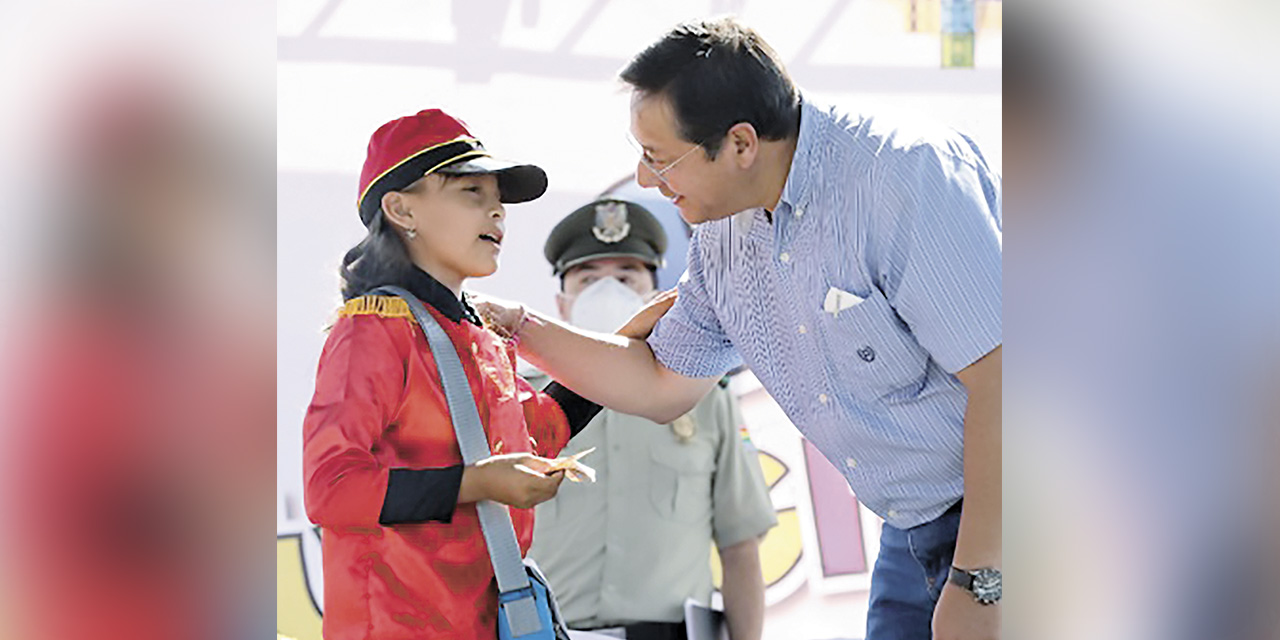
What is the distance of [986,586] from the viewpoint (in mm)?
1895

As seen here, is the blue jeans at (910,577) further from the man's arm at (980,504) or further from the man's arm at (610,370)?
the man's arm at (610,370)

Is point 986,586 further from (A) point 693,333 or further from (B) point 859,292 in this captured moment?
(A) point 693,333

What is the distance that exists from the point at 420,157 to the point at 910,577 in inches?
41.1

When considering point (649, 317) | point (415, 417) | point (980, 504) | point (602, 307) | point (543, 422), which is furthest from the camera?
point (602, 307)

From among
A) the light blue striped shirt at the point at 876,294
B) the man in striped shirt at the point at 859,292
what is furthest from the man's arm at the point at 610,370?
the light blue striped shirt at the point at 876,294

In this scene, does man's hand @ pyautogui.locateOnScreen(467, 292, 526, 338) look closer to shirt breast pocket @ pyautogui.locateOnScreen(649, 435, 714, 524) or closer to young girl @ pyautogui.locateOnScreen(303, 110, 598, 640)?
young girl @ pyautogui.locateOnScreen(303, 110, 598, 640)

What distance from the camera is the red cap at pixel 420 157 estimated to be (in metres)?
1.93

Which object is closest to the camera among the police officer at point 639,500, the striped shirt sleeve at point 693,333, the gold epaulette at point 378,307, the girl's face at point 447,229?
the gold epaulette at point 378,307

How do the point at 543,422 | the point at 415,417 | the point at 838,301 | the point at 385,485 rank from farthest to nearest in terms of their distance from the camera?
the point at 543,422
the point at 838,301
the point at 415,417
the point at 385,485

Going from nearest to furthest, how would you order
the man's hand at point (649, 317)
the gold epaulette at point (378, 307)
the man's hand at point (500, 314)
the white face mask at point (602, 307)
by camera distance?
the gold epaulette at point (378, 307) < the man's hand at point (500, 314) < the man's hand at point (649, 317) < the white face mask at point (602, 307)

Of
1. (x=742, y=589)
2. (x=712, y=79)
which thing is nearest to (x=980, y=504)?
(x=712, y=79)

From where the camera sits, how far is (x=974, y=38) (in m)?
3.71

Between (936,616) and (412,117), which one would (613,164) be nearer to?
(412,117)

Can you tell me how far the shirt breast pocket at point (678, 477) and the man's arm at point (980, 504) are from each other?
54.0 inches
